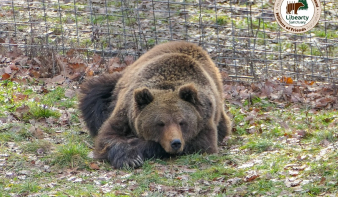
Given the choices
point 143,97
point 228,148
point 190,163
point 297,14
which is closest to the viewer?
point 190,163

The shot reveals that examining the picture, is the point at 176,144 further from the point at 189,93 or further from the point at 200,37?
the point at 200,37

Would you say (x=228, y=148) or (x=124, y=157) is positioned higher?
(x=124, y=157)

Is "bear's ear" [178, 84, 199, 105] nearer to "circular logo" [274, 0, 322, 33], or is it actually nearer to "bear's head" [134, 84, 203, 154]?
"bear's head" [134, 84, 203, 154]

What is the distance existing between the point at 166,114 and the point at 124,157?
31.3 inches

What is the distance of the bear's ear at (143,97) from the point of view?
23.9 feet

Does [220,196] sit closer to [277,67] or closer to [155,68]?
[155,68]

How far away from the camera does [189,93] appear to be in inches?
290

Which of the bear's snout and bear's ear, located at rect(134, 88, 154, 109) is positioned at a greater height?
bear's ear, located at rect(134, 88, 154, 109)

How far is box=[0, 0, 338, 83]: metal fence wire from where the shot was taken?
11.1 m

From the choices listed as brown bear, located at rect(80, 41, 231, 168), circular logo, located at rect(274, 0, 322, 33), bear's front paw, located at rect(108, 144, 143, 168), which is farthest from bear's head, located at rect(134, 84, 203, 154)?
circular logo, located at rect(274, 0, 322, 33)

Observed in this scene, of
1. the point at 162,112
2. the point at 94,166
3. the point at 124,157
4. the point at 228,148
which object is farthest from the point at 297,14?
the point at 94,166

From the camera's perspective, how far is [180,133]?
23.4ft

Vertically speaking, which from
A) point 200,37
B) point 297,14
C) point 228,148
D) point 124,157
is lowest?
point 228,148

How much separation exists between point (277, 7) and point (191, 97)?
417 cm
